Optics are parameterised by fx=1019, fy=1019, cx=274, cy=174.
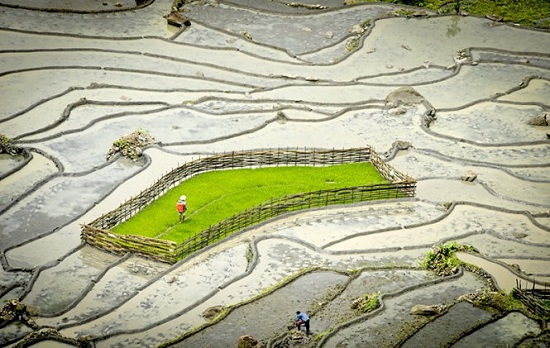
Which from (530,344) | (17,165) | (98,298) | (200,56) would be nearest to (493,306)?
(530,344)

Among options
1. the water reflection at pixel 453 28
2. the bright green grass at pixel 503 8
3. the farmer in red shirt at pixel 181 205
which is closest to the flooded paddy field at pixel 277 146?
the water reflection at pixel 453 28

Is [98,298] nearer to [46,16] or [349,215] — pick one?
[349,215]

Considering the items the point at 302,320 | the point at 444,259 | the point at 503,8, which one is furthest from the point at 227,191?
the point at 503,8

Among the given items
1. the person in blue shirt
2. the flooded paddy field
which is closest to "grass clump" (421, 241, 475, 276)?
the flooded paddy field

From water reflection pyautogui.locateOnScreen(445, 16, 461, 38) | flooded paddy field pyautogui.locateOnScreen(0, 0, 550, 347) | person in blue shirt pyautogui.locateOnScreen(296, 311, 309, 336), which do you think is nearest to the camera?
person in blue shirt pyautogui.locateOnScreen(296, 311, 309, 336)

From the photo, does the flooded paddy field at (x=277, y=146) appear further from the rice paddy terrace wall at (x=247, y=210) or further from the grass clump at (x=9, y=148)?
the rice paddy terrace wall at (x=247, y=210)

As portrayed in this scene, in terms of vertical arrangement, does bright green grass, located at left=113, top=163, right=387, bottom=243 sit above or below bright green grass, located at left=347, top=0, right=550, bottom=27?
below

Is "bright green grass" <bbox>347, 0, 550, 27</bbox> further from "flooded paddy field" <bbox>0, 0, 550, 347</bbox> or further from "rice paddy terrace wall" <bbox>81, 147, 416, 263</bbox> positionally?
"rice paddy terrace wall" <bbox>81, 147, 416, 263</bbox>

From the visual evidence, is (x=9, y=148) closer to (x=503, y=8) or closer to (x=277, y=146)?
(x=277, y=146)
